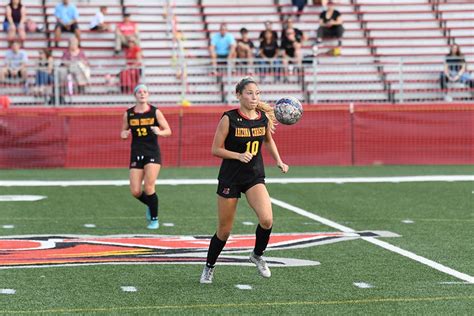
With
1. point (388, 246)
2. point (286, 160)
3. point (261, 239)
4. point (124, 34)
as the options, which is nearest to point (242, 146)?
point (261, 239)

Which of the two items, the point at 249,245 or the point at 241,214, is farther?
the point at 241,214

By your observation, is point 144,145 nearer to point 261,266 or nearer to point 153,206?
point 153,206

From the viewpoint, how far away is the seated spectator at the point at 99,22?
27625 mm

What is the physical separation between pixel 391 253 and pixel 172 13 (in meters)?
18.9

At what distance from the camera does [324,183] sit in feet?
65.0

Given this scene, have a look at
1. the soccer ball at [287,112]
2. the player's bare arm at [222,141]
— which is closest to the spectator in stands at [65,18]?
the soccer ball at [287,112]

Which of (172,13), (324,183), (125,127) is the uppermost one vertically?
(172,13)

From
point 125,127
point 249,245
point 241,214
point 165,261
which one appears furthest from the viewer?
point 241,214

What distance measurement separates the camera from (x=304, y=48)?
1116 inches

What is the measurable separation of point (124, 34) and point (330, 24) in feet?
16.8

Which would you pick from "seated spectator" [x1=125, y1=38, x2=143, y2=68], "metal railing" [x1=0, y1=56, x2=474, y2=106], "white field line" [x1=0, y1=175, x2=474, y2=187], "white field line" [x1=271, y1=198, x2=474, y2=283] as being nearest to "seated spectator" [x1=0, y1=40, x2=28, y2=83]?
"metal railing" [x1=0, y1=56, x2=474, y2=106]

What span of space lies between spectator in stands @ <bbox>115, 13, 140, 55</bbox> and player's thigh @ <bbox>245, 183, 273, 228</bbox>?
706 inches

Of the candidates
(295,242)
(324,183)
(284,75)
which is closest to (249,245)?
(295,242)

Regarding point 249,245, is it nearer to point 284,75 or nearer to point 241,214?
point 241,214
